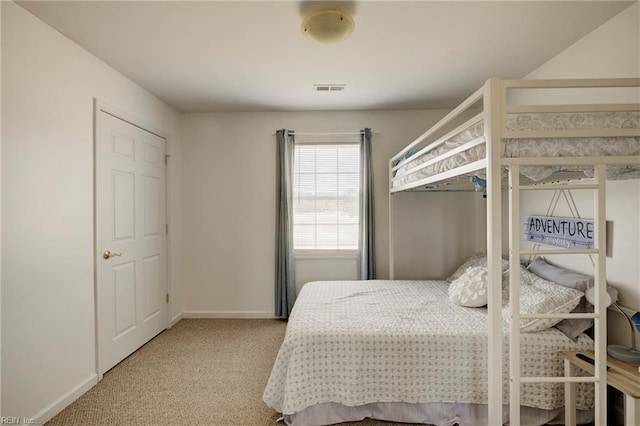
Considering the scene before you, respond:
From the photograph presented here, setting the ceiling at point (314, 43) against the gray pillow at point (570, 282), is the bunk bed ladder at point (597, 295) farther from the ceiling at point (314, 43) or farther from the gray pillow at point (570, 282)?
the ceiling at point (314, 43)

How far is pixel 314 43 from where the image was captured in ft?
7.23

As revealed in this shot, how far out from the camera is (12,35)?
69.6 inches

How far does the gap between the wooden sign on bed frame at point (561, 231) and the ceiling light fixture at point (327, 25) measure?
2.01 metres

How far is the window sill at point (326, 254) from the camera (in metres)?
3.72

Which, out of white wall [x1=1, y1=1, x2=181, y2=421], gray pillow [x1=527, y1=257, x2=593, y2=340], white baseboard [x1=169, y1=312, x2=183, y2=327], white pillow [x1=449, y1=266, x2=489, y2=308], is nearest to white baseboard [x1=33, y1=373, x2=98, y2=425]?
white wall [x1=1, y1=1, x2=181, y2=421]

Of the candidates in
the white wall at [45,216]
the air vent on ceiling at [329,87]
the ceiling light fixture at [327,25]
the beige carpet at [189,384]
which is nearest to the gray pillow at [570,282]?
the beige carpet at [189,384]

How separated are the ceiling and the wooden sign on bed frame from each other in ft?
4.10

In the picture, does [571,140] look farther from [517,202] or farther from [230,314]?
[230,314]

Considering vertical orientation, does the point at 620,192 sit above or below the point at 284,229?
above

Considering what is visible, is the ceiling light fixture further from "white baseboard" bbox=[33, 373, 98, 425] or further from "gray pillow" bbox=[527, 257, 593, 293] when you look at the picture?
"white baseboard" bbox=[33, 373, 98, 425]

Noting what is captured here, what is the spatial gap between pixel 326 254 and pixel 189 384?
1900 mm
